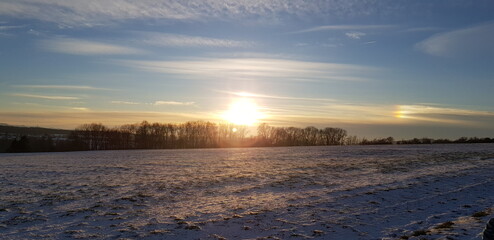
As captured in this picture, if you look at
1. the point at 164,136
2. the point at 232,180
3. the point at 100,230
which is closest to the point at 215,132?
the point at 164,136

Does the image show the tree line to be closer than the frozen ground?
No

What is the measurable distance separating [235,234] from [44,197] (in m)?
11.1

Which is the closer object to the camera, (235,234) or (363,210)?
(235,234)

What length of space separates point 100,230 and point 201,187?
8.38 m

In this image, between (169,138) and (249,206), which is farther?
(169,138)

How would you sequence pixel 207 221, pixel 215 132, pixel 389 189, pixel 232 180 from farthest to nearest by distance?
pixel 215 132
pixel 232 180
pixel 389 189
pixel 207 221

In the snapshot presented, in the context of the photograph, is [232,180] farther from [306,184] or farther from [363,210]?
[363,210]

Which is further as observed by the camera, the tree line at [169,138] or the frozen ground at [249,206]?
the tree line at [169,138]

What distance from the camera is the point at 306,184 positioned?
2005cm

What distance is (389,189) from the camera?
17969mm

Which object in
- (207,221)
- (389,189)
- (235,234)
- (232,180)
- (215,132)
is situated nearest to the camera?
(235,234)

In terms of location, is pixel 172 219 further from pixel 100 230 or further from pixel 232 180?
pixel 232 180

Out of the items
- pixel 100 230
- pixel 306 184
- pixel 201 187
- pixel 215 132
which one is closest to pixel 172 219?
pixel 100 230

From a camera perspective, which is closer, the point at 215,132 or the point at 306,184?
the point at 306,184
